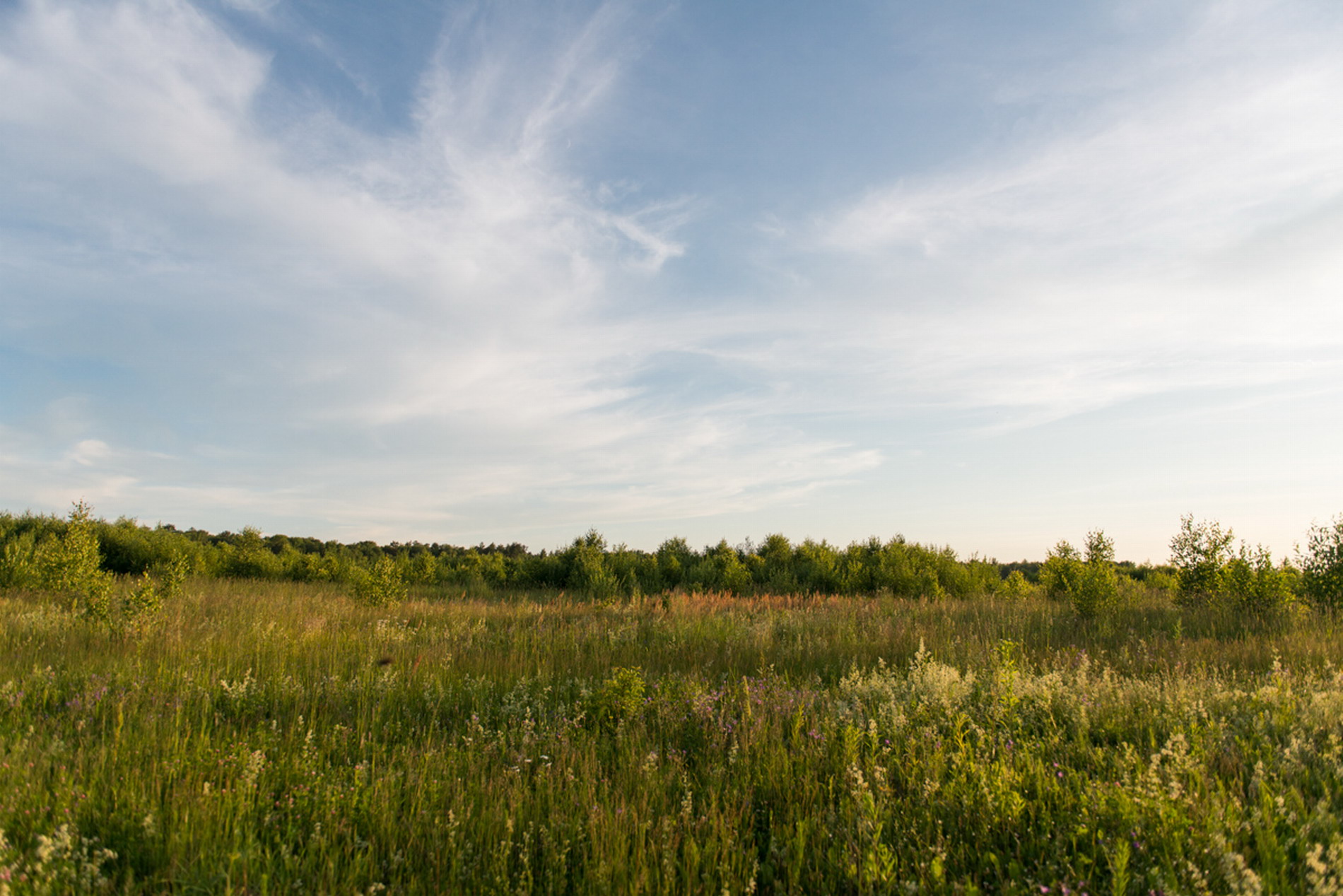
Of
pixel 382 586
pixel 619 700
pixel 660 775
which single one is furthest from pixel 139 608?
pixel 660 775

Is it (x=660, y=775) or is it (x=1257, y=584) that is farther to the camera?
(x=1257, y=584)

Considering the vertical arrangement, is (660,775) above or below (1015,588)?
Answer: below

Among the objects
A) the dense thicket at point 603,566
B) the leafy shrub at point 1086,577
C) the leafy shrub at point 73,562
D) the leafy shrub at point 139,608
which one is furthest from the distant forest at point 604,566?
the leafy shrub at point 139,608

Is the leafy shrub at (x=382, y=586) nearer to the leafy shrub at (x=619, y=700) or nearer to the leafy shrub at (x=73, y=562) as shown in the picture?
the leafy shrub at (x=73, y=562)

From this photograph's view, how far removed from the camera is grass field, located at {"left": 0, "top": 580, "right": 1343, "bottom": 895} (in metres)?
3.11

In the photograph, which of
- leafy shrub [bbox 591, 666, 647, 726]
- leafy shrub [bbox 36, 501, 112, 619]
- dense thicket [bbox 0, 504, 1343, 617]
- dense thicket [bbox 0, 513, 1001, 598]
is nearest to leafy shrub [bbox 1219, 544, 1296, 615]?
dense thicket [bbox 0, 504, 1343, 617]

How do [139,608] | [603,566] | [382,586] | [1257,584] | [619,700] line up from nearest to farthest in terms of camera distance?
1. [619,700]
2. [139,608]
3. [1257,584]
4. [382,586]
5. [603,566]

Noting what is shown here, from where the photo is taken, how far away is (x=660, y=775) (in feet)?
14.0

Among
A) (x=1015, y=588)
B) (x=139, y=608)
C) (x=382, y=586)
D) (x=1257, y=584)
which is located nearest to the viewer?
(x=139, y=608)

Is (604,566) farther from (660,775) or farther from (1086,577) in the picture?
(660,775)

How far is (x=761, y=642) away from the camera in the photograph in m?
9.29

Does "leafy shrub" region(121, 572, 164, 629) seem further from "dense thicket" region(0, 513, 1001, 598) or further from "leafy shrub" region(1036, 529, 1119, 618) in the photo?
"leafy shrub" region(1036, 529, 1119, 618)

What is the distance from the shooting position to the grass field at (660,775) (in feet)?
10.2

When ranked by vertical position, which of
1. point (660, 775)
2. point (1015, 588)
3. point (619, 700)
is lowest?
point (660, 775)
